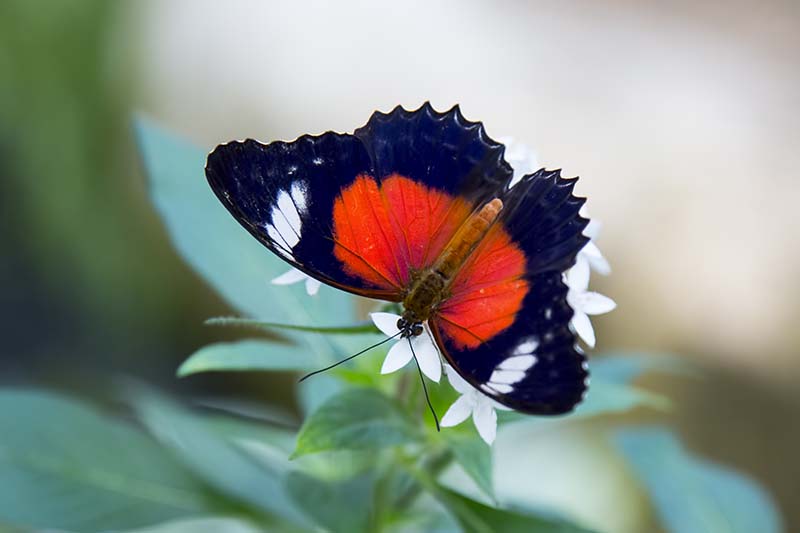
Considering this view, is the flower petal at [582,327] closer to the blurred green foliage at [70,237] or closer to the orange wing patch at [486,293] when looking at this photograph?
the orange wing patch at [486,293]

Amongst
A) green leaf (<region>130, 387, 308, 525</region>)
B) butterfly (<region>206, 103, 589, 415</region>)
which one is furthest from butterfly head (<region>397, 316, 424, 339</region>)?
green leaf (<region>130, 387, 308, 525</region>)

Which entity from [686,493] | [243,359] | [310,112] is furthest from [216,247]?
[310,112]

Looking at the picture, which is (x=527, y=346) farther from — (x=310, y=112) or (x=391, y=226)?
(x=310, y=112)

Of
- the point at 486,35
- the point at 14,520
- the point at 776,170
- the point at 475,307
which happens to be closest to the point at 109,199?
the point at 486,35

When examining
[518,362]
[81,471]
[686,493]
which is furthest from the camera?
[686,493]

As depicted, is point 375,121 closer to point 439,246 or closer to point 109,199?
point 439,246
